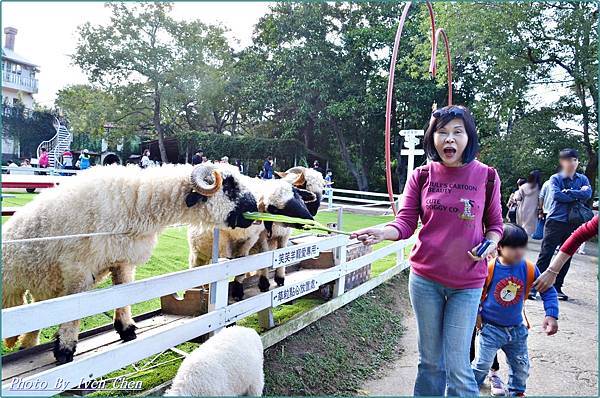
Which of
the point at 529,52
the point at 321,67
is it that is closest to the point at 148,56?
the point at 321,67

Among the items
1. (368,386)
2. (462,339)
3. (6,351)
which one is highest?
(462,339)

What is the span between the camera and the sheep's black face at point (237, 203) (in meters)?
4.24

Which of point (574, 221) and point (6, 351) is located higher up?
point (574, 221)

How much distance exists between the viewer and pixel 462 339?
104 inches

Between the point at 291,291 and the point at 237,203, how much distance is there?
3.96 ft

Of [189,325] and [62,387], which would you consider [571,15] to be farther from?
[62,387]

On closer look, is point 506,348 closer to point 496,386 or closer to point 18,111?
point 496,386

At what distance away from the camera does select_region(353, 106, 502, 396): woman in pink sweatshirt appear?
8.72ft

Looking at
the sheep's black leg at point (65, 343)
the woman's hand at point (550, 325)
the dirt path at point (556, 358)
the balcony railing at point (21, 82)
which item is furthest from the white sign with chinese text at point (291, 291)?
the balcony railing at point (21, 82)

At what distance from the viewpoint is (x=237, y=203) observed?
168 inches

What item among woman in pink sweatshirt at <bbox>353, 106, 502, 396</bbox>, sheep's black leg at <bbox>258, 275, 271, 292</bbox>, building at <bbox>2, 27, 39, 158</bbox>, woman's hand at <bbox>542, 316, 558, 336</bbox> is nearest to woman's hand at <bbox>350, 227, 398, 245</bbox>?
woman in pink sweatshirt at <bbox>353, 106, 502, 396</bbox>

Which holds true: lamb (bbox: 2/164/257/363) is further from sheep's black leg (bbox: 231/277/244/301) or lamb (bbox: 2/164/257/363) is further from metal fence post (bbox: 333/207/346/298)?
metal fence post (bbox: 333/207/346/298)

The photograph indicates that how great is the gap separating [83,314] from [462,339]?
7.04ft

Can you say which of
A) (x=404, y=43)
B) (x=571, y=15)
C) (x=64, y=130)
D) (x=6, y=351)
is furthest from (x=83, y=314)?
(x=404, y=43)
